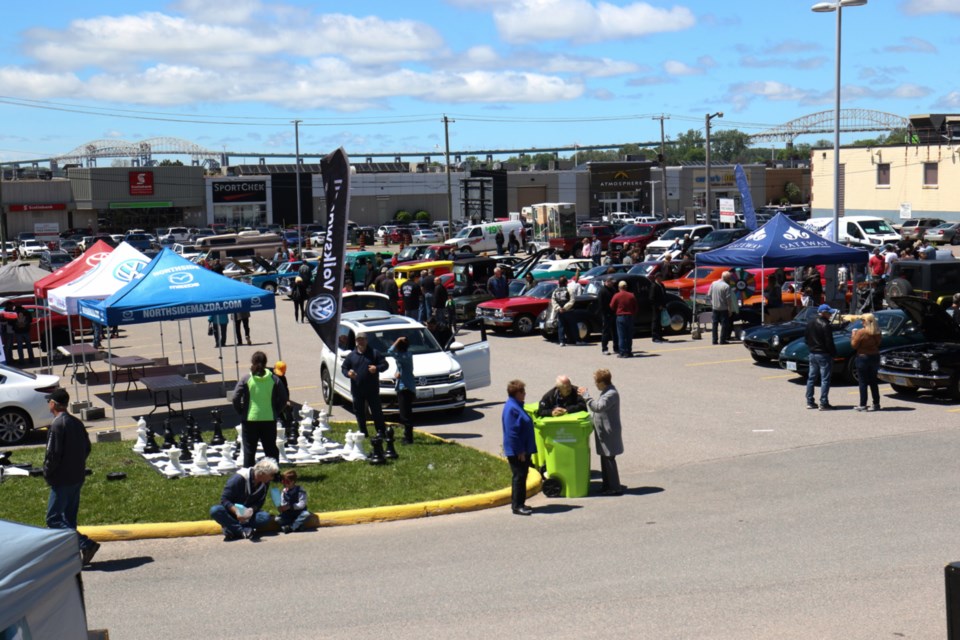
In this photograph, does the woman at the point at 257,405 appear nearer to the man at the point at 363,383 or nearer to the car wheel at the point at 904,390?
the man at the point at 363,383

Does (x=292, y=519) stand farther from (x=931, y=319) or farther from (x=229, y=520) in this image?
(x=931, y=319)

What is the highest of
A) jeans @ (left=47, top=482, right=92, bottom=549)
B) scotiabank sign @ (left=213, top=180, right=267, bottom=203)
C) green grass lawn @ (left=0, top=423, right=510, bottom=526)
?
scotiabank sign @ (left=213, top=180, right=267, bottom=203)

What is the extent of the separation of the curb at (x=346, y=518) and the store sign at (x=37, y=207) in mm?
91640

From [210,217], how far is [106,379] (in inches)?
3182

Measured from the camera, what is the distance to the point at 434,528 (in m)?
11.9

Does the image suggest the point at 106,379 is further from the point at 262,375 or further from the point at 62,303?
the point at 262,375

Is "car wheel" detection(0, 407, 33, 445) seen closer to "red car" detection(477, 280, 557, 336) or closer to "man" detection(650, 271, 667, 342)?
"red car" detection(477, 280, 557, 336)

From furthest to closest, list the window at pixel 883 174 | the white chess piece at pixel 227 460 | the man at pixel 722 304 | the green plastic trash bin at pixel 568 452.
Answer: the window at pixel 883 174, the man at pixel 722 304, the white chess piece at pixel 227 460, the green plastic trash bin at pixel 568 452

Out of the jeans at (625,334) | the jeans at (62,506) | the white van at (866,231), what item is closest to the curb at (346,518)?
the jeans at (62,506)

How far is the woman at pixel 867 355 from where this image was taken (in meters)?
17.2

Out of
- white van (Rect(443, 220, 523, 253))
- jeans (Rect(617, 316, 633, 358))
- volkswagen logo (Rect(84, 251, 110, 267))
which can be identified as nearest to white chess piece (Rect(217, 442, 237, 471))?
volkswagen logo (Rect(84, 251, 110, 267))

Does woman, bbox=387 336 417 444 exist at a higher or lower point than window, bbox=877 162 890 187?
lower

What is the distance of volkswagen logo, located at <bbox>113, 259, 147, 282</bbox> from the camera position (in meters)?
20.7

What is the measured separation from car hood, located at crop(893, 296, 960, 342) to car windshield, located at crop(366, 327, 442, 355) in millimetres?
8156
